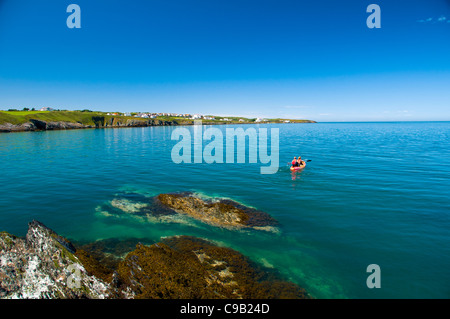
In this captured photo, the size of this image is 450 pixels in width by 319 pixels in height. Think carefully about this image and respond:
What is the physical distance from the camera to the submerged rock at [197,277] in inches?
362

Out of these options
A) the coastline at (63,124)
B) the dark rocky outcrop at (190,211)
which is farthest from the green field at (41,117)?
the dark rocky outcrop at (190,211)

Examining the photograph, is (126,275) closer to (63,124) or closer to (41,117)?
(63,124)

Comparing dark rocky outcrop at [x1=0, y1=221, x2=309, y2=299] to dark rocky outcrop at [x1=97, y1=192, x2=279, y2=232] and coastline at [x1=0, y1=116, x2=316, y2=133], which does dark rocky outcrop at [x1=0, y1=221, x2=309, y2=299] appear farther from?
coastline at [x1=0, y1=116, x2=316, y2=133]

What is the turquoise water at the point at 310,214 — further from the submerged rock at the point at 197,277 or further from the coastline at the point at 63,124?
the coastline at the point at 63,124

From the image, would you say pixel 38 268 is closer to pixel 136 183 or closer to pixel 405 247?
pixel 136 183

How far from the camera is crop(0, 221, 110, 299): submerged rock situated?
864 centimetres

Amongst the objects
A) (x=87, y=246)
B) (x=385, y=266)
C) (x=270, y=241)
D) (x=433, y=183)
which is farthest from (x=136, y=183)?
(x=433, y=183)

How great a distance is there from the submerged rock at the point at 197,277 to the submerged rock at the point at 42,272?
150 centimetres

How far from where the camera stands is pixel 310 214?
17859 mm

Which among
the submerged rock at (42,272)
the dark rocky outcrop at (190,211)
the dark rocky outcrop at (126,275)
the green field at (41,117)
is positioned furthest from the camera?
the green field at (41,117)

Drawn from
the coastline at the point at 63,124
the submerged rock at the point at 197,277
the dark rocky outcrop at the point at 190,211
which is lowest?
the submerged rock at the point at 197,277

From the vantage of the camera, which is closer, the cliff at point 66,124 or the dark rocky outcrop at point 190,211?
the dark rocky outcrop at point 190,211

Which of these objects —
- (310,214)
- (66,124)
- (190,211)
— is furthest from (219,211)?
(66,124)

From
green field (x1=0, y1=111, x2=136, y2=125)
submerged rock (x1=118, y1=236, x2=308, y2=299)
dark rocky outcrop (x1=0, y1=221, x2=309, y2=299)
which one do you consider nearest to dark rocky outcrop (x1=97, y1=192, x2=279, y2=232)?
submerged rock (x1=118, y1=236, x2=308, y2=299)
